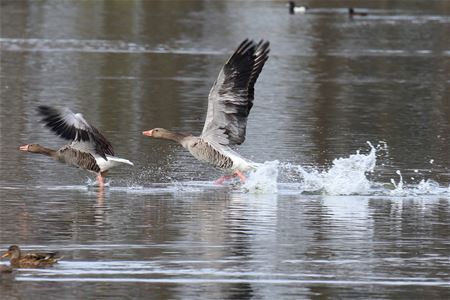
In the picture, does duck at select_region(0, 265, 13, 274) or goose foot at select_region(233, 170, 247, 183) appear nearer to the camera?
duck at select_region(0, 265, 13, 274)

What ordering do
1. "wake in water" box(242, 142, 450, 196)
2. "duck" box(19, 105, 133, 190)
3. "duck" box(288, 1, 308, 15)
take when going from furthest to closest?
"duck" box(288, 1, 308, 15) → "duck" box(19, 105, 133, 190) → "wake in water" box(242, 142, 450, 196)

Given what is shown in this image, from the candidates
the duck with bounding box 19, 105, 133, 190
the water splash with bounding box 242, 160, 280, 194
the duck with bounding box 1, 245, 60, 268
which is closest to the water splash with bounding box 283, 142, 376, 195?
the water splash with bounding box 242, 160, 280, 194

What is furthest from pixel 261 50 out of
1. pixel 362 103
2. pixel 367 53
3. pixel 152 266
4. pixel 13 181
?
pixel 367 53

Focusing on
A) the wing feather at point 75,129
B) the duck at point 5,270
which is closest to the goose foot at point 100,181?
the wing feather at point 75,129

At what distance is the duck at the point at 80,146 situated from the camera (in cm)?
1714

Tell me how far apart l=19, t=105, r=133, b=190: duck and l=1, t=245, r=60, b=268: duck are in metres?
5.49

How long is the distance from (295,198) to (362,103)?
12801 mm

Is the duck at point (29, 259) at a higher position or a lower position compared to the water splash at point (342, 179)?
lower

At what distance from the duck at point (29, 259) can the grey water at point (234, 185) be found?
0.24 ft

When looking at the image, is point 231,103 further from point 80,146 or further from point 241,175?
point 80,146

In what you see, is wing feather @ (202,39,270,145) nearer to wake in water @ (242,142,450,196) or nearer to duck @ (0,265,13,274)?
wake in water @ (242,142,450,196)

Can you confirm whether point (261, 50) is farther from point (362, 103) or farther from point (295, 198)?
point (362, 103)

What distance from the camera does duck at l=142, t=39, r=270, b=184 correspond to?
16984mm

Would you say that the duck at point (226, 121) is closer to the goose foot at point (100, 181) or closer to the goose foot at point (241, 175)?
the goose foot at point (241, 175)
